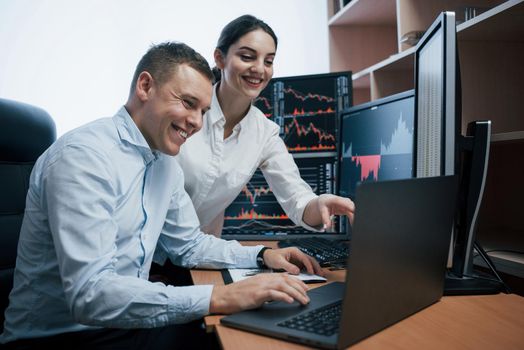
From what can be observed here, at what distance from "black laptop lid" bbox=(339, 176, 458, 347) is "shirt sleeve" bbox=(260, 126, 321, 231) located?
0.78 m

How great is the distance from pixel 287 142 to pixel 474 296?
1.13m

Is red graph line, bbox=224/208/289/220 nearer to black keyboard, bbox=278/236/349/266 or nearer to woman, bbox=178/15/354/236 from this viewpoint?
woman, bbox=178/15/354/236

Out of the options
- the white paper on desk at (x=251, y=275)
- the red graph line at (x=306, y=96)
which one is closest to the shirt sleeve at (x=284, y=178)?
the red graph line at (x=306, y=96)

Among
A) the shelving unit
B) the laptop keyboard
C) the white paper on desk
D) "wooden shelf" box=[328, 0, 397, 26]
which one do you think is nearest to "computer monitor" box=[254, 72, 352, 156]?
the shelving unit

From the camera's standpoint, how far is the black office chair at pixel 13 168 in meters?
1.27

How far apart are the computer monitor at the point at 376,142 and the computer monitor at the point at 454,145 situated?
27 cm

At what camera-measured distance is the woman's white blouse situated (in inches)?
65.7

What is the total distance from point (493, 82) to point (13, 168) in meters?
1.47

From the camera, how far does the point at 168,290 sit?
0.90m

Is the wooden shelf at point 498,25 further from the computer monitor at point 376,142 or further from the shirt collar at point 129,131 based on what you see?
the shirt collar at point 129,131

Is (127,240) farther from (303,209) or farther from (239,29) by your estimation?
(239,29)

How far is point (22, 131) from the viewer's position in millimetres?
1342

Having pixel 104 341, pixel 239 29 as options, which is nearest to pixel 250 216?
pixel 239 29

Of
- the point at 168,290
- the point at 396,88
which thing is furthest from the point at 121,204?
the point at 396,88
